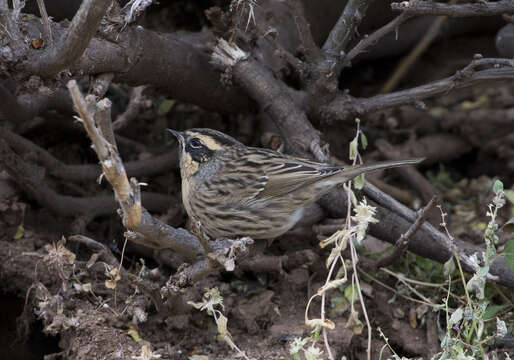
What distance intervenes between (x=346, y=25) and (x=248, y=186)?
1261mm

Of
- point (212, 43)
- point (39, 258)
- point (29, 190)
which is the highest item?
point (212, 43)

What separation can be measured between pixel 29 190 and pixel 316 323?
2402 millimetres

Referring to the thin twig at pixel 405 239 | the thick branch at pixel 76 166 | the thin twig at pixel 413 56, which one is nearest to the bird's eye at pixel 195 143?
the thick branch at pixel 76 166

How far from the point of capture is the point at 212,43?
4.58 metres

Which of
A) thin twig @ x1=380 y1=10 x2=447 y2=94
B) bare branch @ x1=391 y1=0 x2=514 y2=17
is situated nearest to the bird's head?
bare branch @ x1=391 y1=0 x2=514 y2=17

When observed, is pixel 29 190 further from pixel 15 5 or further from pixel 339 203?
pixel 339 203

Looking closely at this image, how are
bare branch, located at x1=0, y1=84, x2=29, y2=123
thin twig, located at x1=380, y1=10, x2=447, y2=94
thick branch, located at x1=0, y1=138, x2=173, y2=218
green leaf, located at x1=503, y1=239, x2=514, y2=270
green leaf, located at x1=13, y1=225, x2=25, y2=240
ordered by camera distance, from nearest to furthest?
green leaf, located at x1=503, y1=239, x2=514, y2=270
bare branch, located at x1=0, y1=84, x2=29, y2=123
thick branch, located at x1=0, y1=138, x2=173, y2=218
green leaf, located at x1=13, y1=225, x2=25, y2=240
thin twig, located at x1=380, y1=10, x2=447, y2=94

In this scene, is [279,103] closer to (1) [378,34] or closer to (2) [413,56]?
(1) [378,34]

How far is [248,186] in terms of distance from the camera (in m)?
4.19

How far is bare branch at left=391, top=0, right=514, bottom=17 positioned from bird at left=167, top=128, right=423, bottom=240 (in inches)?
39.5

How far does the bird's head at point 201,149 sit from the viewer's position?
4.38 metres

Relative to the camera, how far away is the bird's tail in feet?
12.5

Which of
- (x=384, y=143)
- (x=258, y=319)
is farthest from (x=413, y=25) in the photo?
(x=258, y=319)

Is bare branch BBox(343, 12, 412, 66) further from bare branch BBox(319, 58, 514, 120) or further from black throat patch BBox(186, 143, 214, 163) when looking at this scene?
black throat patch BBox(186, 143, 214, 163)
